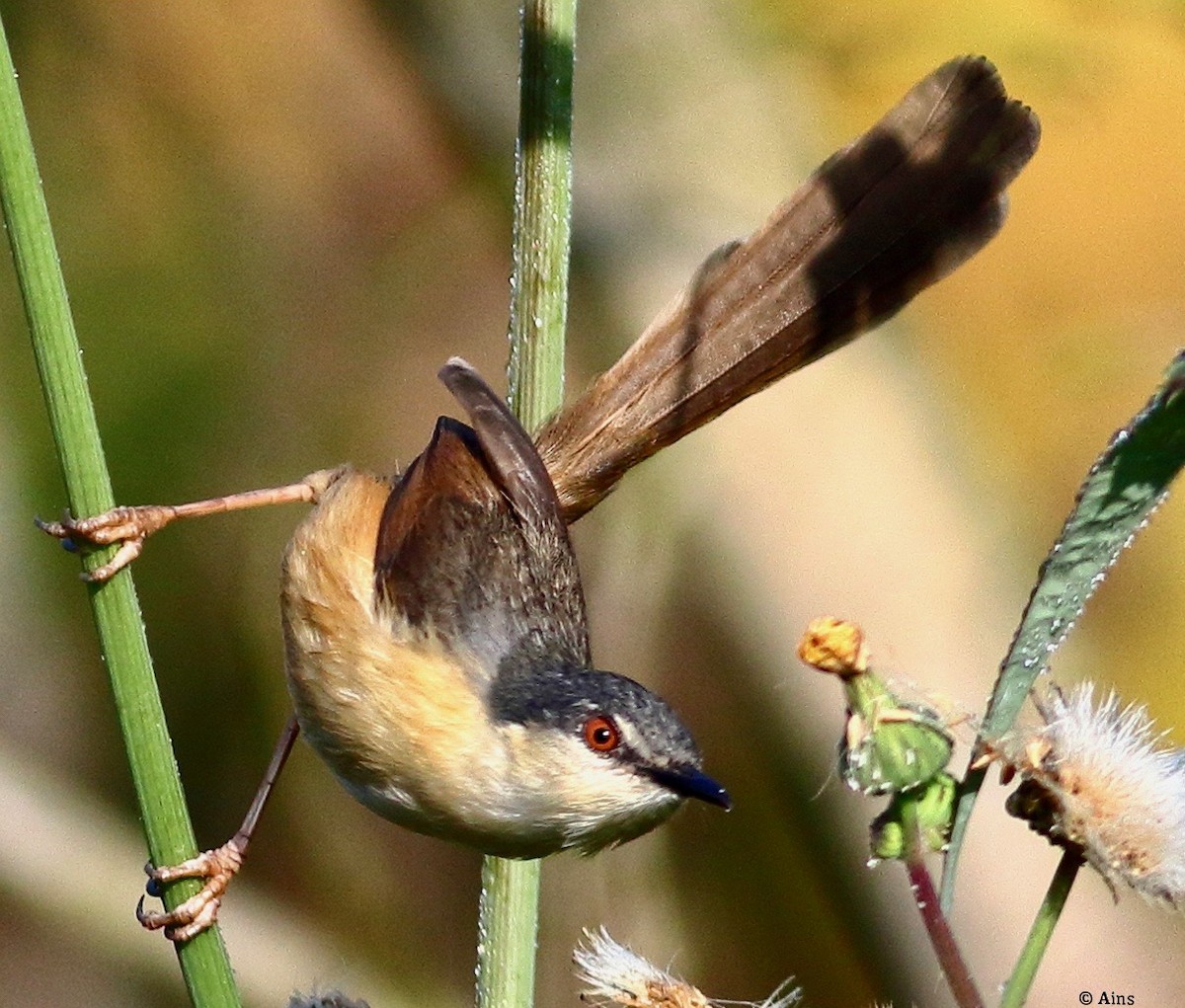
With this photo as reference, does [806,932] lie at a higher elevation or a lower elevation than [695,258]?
lower

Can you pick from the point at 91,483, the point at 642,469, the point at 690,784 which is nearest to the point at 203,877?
the point at 690,784

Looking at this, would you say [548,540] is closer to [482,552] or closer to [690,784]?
[482,552]

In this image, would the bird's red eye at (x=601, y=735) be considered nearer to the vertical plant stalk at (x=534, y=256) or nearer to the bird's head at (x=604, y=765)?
the bird's head at (x=604, y=765)


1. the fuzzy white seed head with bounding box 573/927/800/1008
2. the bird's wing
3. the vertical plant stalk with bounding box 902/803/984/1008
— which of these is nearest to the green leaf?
the vertical plant stalk with bounding box 902/803/984/1008

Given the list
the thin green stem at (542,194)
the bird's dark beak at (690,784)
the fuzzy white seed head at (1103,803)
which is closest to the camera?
the fuzzy white seed head at (1103,803)

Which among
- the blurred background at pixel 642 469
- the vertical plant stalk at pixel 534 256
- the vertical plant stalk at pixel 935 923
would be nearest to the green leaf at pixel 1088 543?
the vertical plant stalk at pixel 935 923

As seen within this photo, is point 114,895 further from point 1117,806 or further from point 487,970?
point 1117,806

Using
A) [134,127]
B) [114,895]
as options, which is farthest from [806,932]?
[134,127]
